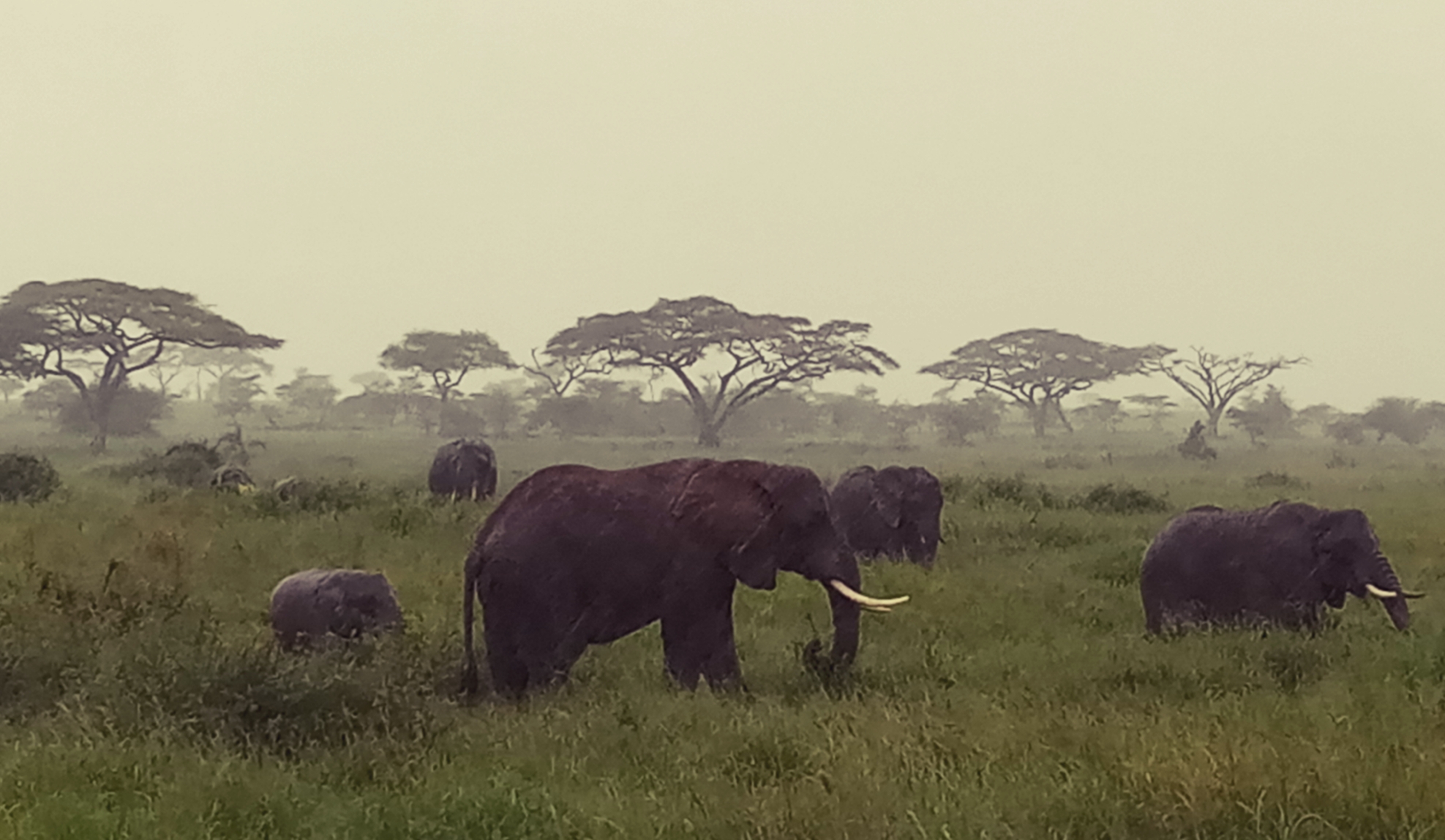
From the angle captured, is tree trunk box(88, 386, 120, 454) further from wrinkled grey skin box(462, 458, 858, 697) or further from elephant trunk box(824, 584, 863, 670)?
elephant trunk box(824, 584, 863, 670)

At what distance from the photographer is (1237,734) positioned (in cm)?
517

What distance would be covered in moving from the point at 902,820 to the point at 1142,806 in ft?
2.98

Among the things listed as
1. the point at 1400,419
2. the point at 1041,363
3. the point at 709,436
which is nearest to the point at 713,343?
the point at 709,436

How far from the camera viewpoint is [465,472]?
802 inches

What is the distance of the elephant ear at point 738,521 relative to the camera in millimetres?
6789

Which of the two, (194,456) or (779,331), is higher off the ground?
(779,331)

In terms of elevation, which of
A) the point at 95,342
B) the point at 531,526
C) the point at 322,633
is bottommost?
the point at 322,633

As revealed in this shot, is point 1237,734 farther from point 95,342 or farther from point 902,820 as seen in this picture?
point 95,342

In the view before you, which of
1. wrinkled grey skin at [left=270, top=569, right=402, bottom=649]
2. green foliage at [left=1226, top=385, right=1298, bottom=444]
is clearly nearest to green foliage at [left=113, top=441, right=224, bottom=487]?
wrinkled grey skin at [left=270, top=569, right=402, bottom=649]

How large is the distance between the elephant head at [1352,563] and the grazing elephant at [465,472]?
47.3 feet

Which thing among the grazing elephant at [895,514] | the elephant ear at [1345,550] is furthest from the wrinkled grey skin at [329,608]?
the elephant ear at [1345,550]

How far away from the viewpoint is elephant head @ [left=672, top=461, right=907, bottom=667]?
6801mm

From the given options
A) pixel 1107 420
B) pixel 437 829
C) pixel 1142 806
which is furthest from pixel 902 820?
pixel 1107 420

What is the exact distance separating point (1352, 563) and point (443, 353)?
1988 inches
